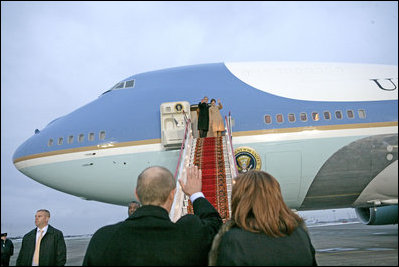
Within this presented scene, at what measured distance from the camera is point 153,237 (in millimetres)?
1739

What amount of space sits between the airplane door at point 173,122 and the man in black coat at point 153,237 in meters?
6.93

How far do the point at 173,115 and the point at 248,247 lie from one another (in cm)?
780

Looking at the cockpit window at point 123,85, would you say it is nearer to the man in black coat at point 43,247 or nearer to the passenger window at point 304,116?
the passenger window at point 304,116

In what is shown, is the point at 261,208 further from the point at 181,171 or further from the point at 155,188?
the point at 181,171

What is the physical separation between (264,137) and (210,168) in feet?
7.73

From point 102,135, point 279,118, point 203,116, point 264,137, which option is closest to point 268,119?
point 279,118

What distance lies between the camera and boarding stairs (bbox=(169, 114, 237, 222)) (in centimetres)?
582

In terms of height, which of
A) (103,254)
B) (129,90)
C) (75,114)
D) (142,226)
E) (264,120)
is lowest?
(103,254)

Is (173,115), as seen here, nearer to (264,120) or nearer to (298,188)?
(264,120)

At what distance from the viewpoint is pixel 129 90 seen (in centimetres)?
1088

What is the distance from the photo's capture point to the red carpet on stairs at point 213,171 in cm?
599

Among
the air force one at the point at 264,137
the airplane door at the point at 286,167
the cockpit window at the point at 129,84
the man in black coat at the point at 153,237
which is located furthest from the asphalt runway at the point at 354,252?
the cockpit window at the point at 129,84

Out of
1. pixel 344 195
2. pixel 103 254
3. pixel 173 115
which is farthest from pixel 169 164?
pixel 103 254

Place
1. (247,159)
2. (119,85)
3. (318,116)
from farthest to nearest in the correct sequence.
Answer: (119,85)
(318,116)
(247,159)
